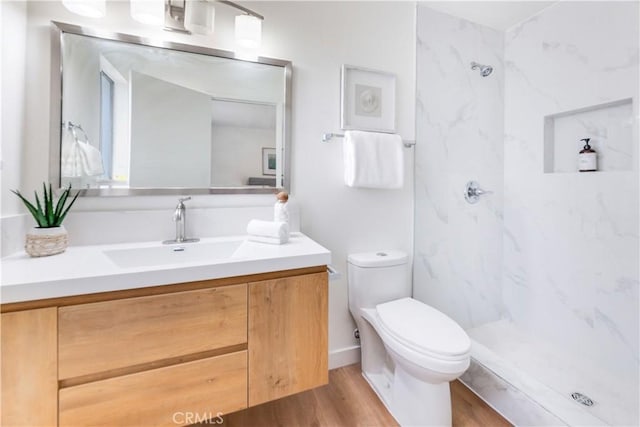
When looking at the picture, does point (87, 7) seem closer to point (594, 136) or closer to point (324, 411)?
point (324, 411)

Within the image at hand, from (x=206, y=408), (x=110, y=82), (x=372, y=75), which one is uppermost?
(x=372, y=75)

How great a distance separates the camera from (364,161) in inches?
59.7

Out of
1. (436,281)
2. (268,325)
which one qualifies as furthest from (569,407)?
(268,325)

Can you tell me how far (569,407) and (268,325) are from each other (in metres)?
1.34

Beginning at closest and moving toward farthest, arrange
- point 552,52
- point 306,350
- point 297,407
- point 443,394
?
point 306,350
point 443,394
point 297,407
point 552,52

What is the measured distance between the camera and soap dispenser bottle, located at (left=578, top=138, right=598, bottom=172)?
1.59 metres

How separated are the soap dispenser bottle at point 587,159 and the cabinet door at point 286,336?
64.1 inches

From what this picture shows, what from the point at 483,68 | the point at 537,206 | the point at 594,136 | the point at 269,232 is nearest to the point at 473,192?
the point at 537,206

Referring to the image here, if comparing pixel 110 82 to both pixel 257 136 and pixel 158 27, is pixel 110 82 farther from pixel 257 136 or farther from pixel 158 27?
pixel 257 136

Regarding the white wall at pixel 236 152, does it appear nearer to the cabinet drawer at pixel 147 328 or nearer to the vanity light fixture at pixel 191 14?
the vanity light fixture at pixel 191 14

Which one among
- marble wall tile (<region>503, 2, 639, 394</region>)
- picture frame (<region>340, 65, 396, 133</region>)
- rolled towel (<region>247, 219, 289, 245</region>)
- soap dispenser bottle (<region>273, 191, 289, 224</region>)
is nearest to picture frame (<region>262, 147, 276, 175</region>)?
soap dispenser bottle (<region>273, 191, 289, 224</region>)

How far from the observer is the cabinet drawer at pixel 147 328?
782mm

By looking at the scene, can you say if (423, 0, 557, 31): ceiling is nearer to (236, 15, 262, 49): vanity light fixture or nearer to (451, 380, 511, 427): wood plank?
(236, 15, 262, 49): vanity light fixture

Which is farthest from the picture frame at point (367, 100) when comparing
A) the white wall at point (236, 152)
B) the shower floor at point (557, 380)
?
the shower floor at point (557, 380)
